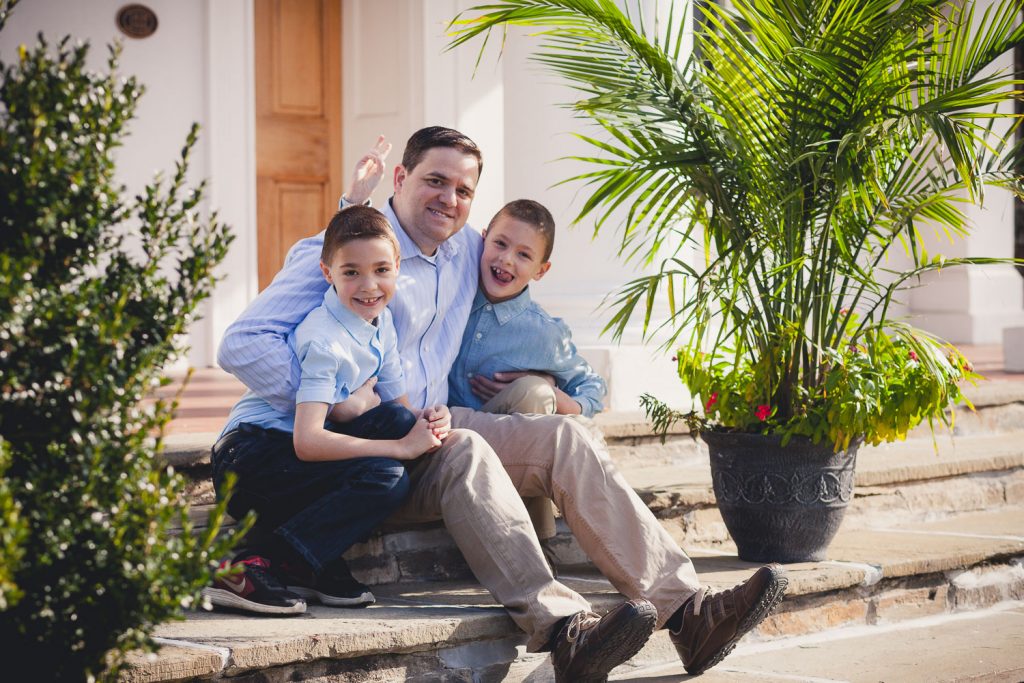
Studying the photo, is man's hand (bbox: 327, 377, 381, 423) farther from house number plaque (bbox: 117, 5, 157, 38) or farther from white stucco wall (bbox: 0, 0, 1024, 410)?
house number plaque (bbox: 117, 5, 157, 38)

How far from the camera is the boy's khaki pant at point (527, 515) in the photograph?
2.93 metres

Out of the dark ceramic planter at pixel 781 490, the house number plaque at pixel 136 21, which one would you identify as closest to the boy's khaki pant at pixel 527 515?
the dark ceramic planter at pixel 781 490

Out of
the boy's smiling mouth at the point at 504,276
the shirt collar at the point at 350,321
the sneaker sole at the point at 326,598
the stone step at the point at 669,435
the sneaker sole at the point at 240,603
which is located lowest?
the sneaker sole at the point at 326,598

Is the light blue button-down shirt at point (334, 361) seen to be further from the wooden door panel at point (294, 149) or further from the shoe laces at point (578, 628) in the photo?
the wooden door panel at point (294, 149)

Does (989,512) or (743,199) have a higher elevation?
(743,199)

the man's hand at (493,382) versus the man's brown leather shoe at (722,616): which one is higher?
the man's hand at (493,382)

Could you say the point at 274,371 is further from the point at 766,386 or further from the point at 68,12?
the point at 68,12

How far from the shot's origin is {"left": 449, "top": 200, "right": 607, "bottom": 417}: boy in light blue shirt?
11.5ft

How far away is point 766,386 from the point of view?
144 inches

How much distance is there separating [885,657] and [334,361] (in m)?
1.63

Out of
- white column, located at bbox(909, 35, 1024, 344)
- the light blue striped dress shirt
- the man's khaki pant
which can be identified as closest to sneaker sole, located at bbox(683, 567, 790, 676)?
the man's khaki pant

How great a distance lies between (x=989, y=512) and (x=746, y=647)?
6.10 feet

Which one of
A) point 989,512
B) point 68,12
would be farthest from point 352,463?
point 68,12

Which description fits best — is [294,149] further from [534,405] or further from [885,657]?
[885,657]
